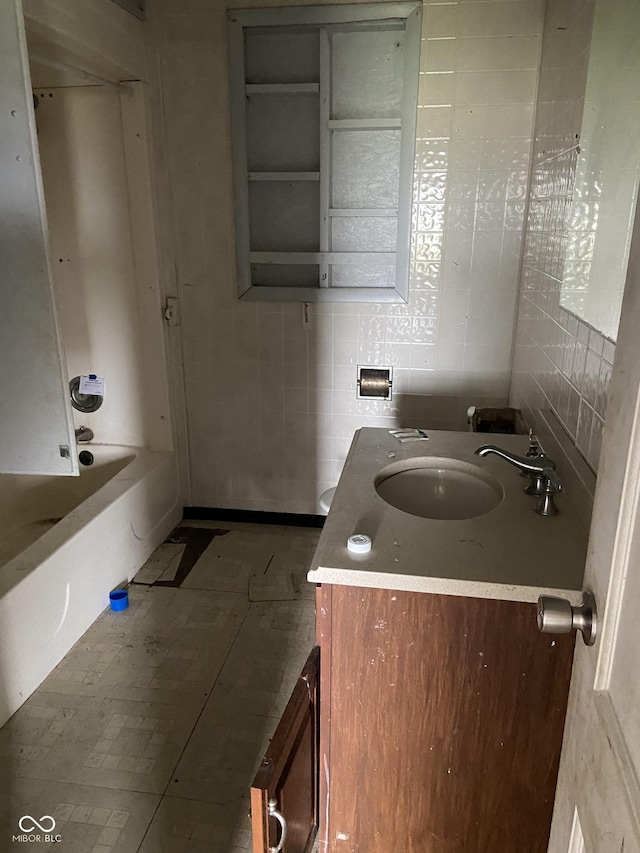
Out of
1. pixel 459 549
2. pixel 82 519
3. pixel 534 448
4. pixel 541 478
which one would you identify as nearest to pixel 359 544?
pixel 459 549

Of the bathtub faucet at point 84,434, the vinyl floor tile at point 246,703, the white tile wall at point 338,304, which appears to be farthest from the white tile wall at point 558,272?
the bathtub faucet at point 84,434

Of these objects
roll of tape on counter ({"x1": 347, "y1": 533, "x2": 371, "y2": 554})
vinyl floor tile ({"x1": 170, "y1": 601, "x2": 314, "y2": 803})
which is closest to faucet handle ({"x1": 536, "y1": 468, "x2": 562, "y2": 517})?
roll of tape on counter ({"x1": 347, "y1": 533, "x2": 371, "y2": 554})

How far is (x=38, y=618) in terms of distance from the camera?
1927 millimetres

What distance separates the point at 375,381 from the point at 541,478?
1400 mm

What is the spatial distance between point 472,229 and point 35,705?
2.31 m

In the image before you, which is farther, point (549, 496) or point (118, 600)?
point (118, 600)

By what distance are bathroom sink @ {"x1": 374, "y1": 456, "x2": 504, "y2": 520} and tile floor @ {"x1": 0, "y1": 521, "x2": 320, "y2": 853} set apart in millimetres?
802

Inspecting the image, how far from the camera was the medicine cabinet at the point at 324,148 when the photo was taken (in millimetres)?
2398

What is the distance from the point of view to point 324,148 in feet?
8.18

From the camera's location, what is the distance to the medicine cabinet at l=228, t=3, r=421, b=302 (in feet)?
7.87

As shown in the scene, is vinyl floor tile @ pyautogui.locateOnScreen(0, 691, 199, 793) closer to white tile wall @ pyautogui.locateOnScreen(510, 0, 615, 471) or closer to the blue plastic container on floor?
the blue plastic container on floor

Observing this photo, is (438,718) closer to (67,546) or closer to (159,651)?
(159,651)

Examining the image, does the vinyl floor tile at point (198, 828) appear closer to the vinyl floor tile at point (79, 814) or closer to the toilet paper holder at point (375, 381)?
the vinyl floor tile at point (79, 814)

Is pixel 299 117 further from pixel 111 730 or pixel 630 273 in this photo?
pixel 111 730
